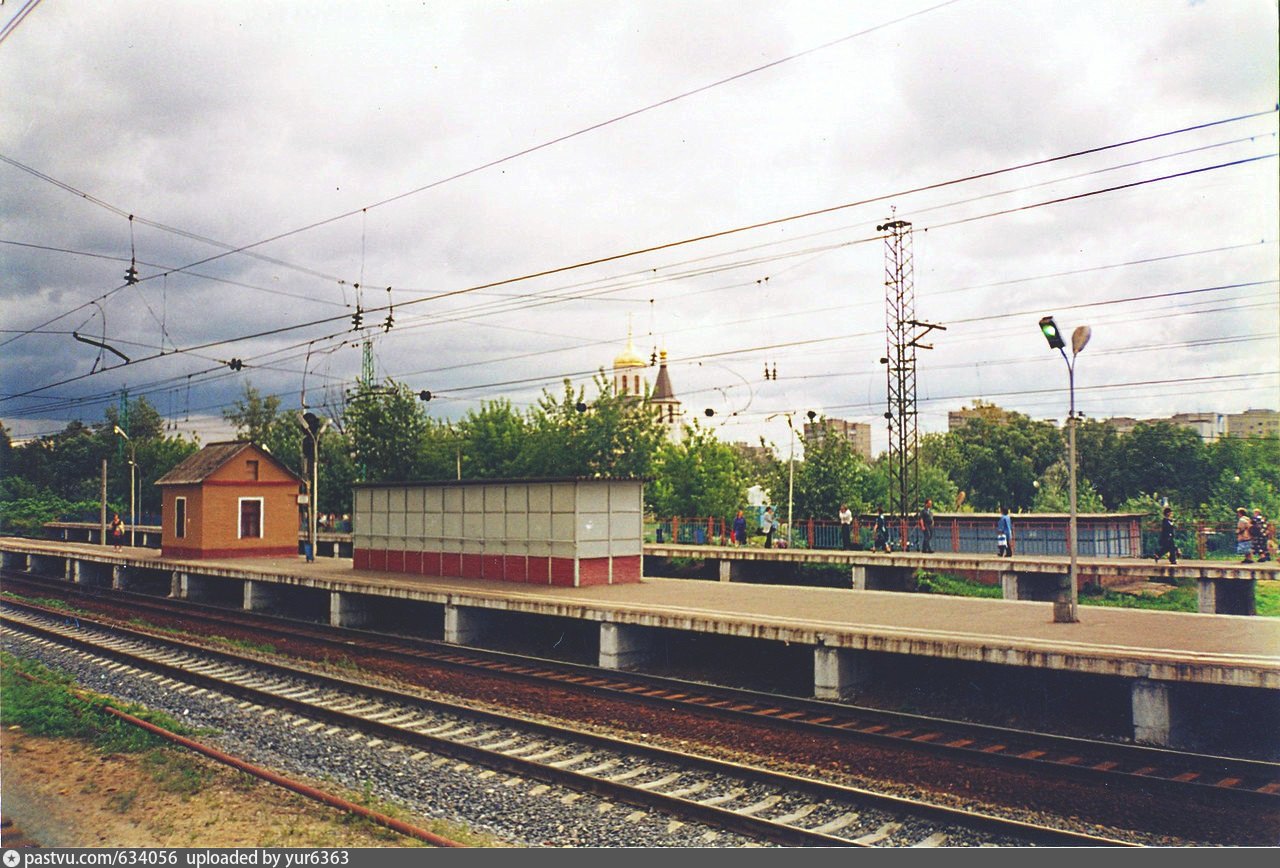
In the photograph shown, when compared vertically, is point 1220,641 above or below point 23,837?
above

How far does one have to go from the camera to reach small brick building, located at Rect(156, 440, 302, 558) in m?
33.0

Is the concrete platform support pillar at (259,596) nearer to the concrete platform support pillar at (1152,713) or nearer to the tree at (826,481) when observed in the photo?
the tree at (826,481)

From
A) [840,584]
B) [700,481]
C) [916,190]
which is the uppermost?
[916,190]

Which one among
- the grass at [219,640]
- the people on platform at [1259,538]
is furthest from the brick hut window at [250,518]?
the people on platform at [1259,538]

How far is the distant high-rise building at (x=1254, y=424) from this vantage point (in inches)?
1139

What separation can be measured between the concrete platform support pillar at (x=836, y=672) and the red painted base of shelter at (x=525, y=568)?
8197 mm

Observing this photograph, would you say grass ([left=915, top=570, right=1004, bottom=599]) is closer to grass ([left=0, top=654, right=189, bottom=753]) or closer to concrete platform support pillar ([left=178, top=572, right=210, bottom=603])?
grass ([left=0, top=654, right=189, bottom=753])

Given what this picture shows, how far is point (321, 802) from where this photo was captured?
30.8 ft

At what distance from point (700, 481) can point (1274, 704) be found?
30.6 metres

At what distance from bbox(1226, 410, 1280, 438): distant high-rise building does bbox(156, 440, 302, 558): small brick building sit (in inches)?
1379

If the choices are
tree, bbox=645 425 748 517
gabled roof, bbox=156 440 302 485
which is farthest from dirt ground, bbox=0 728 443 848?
tree, bbox=645 425 748 517

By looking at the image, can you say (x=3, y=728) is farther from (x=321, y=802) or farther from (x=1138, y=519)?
(x=1138, y=519)

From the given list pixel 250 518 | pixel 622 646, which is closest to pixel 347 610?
pixel 622 646

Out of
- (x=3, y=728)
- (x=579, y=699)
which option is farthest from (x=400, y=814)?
(x=3, y=728)
